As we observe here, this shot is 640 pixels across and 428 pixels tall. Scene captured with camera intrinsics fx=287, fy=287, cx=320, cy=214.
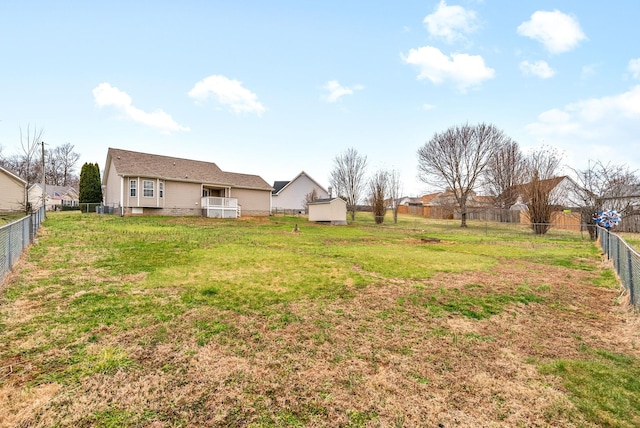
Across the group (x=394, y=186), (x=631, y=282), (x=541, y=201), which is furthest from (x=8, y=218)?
(x=541, y=201)

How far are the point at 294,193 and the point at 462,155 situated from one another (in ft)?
71.7

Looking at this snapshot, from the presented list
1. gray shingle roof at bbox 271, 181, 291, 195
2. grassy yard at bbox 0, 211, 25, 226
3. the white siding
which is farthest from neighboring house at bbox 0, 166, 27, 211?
gray shingle roof at bbox 271, 181, 291, 195

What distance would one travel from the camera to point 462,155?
28875 mm

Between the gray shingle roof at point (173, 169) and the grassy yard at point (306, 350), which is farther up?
the gray shingle roof at point (173, 169)

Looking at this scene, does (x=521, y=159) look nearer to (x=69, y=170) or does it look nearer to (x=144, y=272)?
(x=144, y=272)

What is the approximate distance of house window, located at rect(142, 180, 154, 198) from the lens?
2164cm

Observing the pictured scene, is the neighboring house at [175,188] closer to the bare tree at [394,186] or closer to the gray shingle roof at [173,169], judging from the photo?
the gray shingle roof at [173,169]

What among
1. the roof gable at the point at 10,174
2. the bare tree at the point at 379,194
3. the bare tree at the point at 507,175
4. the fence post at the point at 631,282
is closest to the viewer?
the fence post at the point at 631,282

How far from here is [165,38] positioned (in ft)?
46.3

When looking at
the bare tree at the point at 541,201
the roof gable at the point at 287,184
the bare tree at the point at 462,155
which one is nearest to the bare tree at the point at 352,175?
the roof gable at the point at 287,184

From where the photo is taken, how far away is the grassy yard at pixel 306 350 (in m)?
2.31

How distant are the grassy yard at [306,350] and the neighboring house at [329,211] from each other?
1942 cm

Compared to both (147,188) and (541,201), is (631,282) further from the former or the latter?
(147,188)

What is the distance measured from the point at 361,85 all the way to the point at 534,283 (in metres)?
15.9
